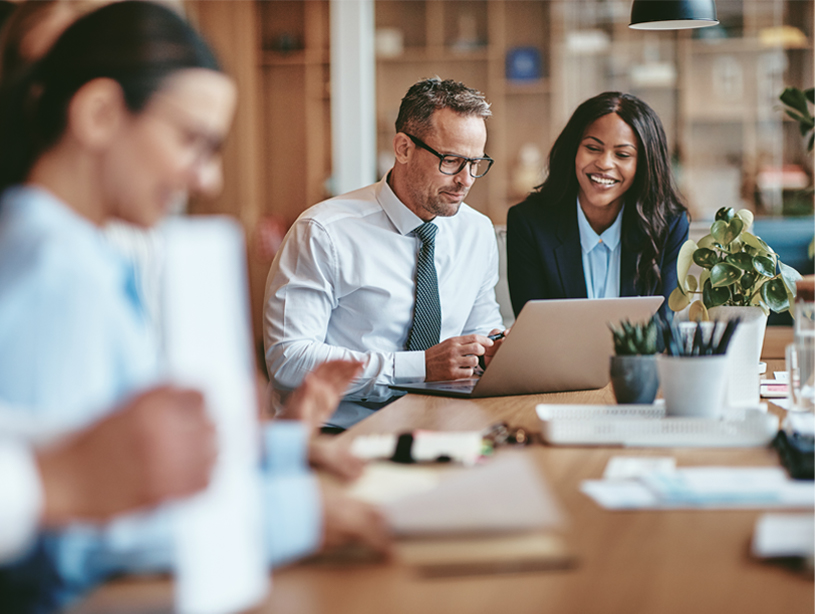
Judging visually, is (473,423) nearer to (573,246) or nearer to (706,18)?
(573,246)

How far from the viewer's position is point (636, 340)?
52.2 inches

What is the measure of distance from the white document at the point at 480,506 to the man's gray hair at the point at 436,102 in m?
1.44

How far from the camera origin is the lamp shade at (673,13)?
2.33 m

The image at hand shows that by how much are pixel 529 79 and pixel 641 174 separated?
375 centimetres

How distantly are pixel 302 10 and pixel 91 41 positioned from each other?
6.02 m

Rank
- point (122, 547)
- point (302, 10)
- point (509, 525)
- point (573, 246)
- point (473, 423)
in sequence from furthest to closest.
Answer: point (302, 10)
point (573, 246)
point (473, 423)
point (509, 525)
point (122, 547)

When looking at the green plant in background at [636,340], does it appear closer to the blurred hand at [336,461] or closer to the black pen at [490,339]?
the black pen at [490,339]

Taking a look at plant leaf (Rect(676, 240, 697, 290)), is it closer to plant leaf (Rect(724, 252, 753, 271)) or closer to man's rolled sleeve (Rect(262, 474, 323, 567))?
plant leaf (Rect(724, 252, 753, 271))

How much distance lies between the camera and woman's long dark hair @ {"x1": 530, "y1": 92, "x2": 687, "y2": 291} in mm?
2287

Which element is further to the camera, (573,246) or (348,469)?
(573,246)

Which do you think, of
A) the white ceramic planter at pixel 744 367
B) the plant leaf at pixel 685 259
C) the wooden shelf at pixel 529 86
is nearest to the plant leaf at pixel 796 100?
the plant leaf at pixel 685 259

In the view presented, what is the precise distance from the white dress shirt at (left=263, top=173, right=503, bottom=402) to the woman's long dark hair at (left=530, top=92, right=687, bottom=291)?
40cm

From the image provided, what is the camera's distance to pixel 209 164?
679 mm

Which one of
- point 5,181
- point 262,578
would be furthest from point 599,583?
point 5,181
